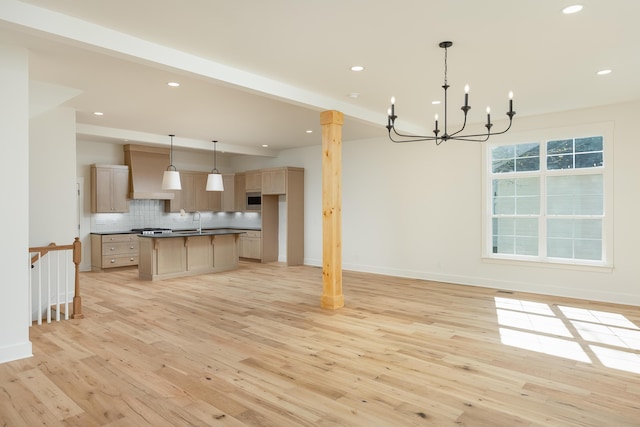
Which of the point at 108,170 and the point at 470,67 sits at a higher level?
the point at 470,67

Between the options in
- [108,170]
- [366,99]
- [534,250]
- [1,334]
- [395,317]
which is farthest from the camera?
[108,170]

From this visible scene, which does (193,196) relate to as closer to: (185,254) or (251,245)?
(251,245)

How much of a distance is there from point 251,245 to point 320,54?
7033 mm

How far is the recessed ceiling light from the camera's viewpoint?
2.96m

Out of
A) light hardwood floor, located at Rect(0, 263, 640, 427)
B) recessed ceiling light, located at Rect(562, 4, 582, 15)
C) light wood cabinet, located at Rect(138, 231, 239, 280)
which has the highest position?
recessed ceiling light, located at Rect(562, 4, 582, 15)

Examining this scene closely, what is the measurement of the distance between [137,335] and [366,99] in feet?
13.3

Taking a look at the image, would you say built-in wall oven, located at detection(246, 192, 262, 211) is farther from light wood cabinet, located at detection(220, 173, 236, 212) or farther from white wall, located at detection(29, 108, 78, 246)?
white wall, located at detection(29, 108, 78, 246)

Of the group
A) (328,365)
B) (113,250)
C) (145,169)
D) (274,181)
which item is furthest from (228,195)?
(328,365)

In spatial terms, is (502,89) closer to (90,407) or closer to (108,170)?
(90,407)

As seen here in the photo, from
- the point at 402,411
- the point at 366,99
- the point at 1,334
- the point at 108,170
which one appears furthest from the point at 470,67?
the point at 108,170

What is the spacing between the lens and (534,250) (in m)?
6.66

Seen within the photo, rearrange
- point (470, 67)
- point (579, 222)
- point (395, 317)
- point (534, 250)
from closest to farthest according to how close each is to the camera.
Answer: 1. point (470, 67)
2. point (395, 317)
3. point (579, 222)
4. point (534, 250)

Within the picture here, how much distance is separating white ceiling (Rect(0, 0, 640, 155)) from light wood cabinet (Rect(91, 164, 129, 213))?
2613mm

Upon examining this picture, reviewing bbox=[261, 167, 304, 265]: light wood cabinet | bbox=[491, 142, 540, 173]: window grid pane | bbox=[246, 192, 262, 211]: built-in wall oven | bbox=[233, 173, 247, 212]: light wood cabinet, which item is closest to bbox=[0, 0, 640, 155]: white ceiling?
bbox=[491, 142, 540, 173]: window grid pane
